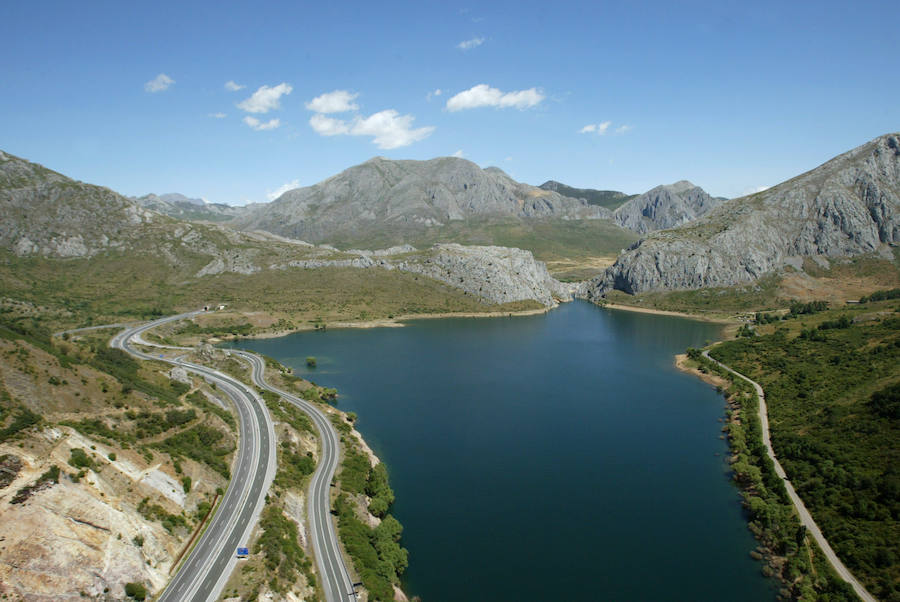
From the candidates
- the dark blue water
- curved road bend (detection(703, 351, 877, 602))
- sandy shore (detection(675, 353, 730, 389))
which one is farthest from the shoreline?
curved road bend (detection(703, 351, 877, 602))

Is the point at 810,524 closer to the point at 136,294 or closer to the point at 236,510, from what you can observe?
the point at 236,510

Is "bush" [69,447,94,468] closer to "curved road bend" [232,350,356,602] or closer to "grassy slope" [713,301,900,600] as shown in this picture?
"curved road bend" [232,350,356,602]

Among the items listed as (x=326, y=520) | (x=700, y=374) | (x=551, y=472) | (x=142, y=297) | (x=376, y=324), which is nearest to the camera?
(x=326, y=520)

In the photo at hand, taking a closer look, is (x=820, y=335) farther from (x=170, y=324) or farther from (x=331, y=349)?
(x=170, y=324)

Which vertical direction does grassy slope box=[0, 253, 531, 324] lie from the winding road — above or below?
above

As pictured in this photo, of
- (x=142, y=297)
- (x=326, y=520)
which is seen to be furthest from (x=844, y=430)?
(x=142, y=297)
